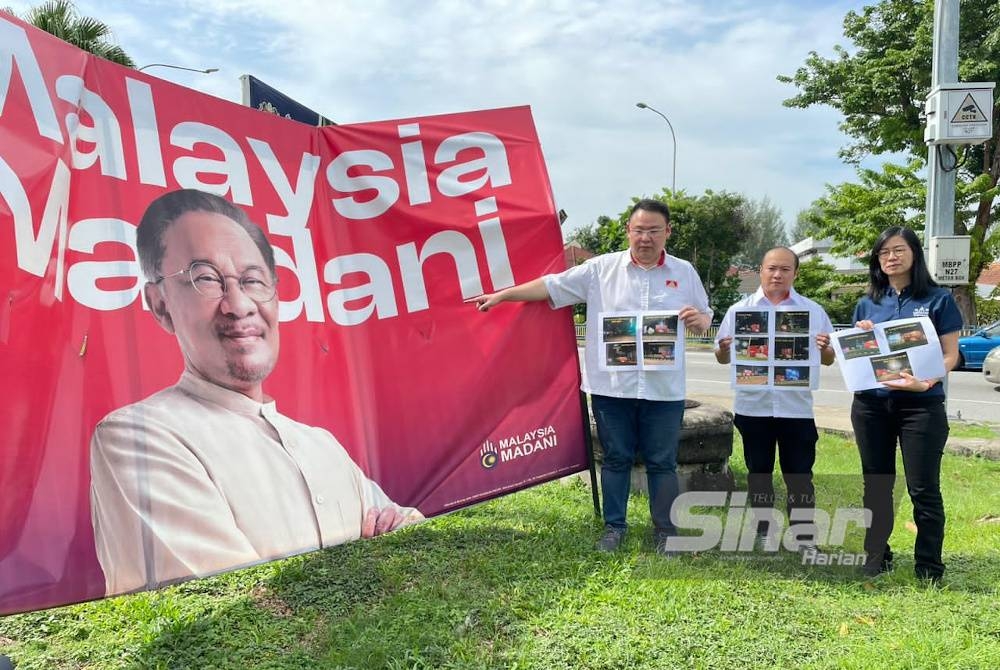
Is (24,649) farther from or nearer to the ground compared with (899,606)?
farther from the ground

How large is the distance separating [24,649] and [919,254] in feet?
15.2

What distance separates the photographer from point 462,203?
13.3 ft

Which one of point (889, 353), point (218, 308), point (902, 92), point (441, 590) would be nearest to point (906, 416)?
point (889, 353)

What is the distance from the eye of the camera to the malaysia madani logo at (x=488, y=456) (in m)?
4.03

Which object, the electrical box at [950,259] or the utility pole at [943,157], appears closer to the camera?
the electrical box at [950,259]

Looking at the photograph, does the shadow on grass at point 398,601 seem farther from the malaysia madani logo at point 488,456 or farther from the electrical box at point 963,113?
the electrical box at point 963,113

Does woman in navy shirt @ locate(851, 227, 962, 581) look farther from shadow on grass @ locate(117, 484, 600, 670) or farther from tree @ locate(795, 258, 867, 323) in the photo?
tree @ locate(795, 258, 867, 323)

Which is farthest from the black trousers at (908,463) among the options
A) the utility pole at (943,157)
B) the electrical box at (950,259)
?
the utility pole at (943,157)

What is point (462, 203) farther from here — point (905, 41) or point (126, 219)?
point (905, 41)

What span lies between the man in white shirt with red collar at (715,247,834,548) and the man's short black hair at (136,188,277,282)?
2726mm

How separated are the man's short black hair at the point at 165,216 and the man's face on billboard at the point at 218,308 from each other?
0.07ft

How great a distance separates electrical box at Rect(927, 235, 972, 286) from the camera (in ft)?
21.2

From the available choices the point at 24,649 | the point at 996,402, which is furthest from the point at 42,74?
the point at 996,402

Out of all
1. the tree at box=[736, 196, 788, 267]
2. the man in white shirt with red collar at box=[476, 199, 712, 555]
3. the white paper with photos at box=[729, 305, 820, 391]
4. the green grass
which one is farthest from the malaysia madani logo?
the tree at box=[736, 196, 788, 267]
